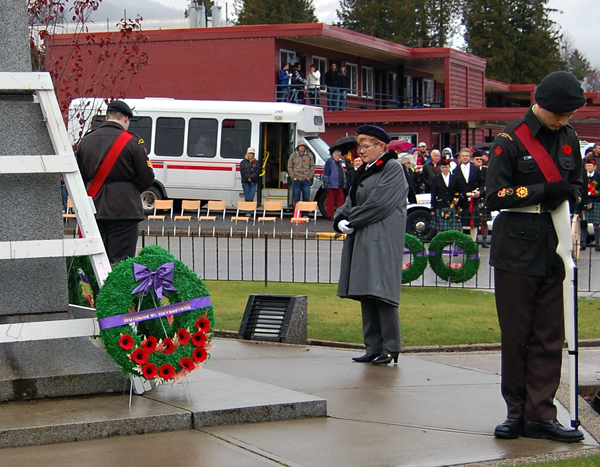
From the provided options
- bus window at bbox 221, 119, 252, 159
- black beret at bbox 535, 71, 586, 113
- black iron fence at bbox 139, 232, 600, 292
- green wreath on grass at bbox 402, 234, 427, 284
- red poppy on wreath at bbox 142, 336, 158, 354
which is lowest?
black iron fence at bbox 139, 232, 600, 292

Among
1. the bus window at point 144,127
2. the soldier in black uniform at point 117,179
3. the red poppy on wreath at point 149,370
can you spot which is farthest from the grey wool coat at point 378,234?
the bus window at point 144,127

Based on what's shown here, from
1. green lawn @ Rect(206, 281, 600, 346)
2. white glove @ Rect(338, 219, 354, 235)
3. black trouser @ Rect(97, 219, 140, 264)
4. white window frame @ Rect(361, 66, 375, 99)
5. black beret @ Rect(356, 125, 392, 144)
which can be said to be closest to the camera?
black beret @ Rect(356, 125, 392, 144)

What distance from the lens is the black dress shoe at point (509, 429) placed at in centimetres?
605

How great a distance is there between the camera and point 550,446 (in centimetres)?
591

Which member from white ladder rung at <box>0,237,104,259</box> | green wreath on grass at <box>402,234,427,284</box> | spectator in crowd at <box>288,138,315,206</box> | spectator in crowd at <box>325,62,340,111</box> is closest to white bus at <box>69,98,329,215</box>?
spectator in crowd at <box>288,138,315,206</box>

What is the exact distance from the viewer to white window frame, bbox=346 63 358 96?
1827 inches

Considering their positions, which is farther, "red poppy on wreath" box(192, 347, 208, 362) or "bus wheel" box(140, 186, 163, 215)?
"bus wheel" box(140, 186, 163, 215)

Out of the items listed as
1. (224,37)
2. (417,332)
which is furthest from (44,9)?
(224,37)

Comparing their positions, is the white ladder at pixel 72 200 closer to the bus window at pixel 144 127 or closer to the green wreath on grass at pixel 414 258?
the green wreath on grass at pixel 414 258

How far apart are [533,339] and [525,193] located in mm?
871

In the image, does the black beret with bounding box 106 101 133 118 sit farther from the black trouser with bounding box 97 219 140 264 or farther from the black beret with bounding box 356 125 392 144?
the black beret with bounding box 356 125 392 144

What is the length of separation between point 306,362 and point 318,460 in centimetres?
312

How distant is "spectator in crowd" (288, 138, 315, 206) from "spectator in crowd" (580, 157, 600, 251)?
8583 millimetres

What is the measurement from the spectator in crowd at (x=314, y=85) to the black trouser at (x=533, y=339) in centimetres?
3299
